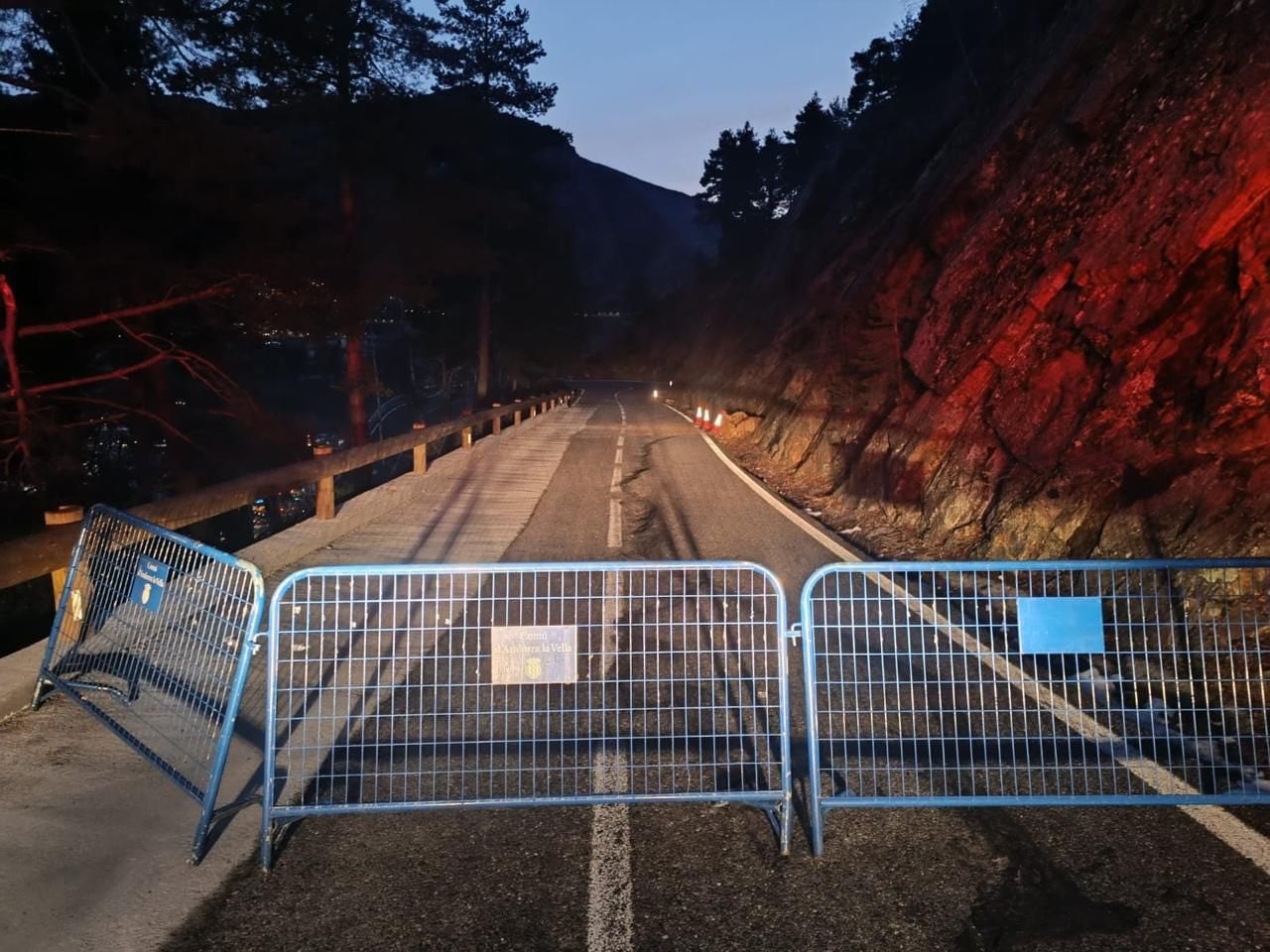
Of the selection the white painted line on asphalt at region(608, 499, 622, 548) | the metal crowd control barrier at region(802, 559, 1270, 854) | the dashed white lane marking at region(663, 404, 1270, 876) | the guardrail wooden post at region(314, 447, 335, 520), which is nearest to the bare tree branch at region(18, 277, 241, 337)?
the guardrail wooden post at region(314, 447, 335, 520)

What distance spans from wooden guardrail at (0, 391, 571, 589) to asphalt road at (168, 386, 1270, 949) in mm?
3329

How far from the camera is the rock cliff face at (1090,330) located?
8.91m

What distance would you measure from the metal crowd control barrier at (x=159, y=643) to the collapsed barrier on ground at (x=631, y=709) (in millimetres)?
20

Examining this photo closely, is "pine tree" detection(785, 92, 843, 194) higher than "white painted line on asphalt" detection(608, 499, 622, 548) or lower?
higher

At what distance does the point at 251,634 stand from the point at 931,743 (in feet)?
12.2

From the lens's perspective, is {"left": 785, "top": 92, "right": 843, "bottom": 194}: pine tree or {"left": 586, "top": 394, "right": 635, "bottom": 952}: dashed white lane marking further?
{"left": 785, "top": 92, "right": 843, "bottom": 194}: pine tree

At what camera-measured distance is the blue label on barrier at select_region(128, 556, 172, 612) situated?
206 inches

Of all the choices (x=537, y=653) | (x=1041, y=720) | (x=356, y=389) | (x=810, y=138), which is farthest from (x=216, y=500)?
(x=810, y=138)

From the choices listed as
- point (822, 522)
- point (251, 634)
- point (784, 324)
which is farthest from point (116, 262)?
point (784, 324)

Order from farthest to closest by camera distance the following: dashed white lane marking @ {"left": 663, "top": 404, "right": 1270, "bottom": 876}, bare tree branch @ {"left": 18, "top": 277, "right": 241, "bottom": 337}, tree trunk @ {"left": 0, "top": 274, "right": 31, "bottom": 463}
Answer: bare tree branch @ {"left": 18, "top": 277, "right": 241, "bottom": 337}, tree trunk @ {"left": 0, "top": 274, "right": 31, "bottom": 463}, dashed white lane marking @ {"left": 663, "top": 404, "right": 1270, "bottom": 876}

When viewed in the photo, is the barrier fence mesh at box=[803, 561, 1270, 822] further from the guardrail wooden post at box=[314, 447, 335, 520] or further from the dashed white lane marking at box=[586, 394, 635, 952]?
the guardrail wooden post at box=[314, 447, 335, 520]

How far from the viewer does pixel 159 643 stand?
580cm

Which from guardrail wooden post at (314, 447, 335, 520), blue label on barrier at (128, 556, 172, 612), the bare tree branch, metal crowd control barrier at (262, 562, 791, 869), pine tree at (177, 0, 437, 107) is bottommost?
guardrail wooden post at (314, 447, 335, 520)

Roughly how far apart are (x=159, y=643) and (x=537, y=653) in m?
2.68
